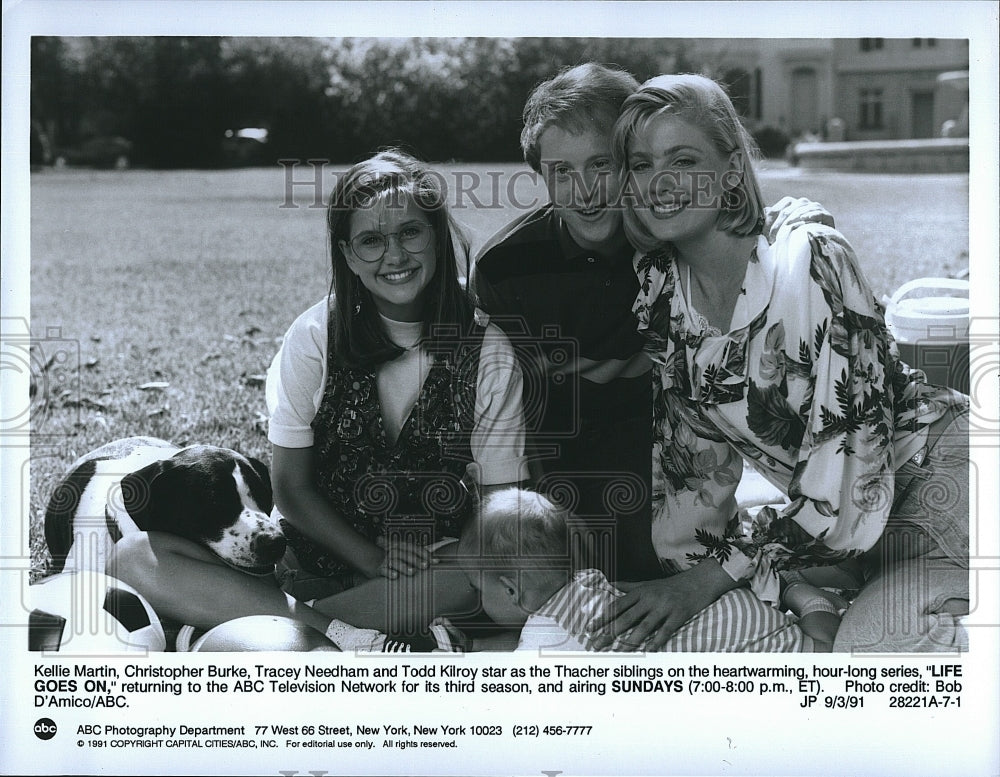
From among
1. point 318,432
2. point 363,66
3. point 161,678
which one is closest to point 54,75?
point 363,66

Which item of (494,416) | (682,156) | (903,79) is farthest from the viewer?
(903,79)

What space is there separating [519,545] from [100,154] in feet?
4.77

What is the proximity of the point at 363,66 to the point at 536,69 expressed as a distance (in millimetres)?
453

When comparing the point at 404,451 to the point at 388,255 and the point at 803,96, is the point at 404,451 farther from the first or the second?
the point at 803,96

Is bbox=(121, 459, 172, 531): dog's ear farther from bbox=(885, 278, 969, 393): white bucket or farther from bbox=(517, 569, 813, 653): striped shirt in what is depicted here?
bbox=(885, 278, 969, 393): white bucket

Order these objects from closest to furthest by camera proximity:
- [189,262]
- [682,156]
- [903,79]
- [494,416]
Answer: [682,156] → [494,416] → [903,79] → [189,262]

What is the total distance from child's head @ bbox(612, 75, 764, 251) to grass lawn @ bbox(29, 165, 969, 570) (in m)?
0.25

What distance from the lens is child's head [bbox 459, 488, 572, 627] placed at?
2.76 metres

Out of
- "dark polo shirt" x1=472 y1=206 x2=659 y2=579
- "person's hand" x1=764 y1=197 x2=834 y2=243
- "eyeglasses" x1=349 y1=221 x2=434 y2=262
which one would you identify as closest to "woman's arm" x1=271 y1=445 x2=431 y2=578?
"dark polo shirt" x1=472 y1=206 x2=659 y2=579

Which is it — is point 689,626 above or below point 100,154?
below

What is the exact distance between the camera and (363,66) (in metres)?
2.88

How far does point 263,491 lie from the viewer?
9.29ft

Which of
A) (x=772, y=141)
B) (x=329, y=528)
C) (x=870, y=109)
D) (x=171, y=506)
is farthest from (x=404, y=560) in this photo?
(x=870, y=109)

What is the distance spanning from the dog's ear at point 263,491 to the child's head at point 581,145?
3.18 ft
